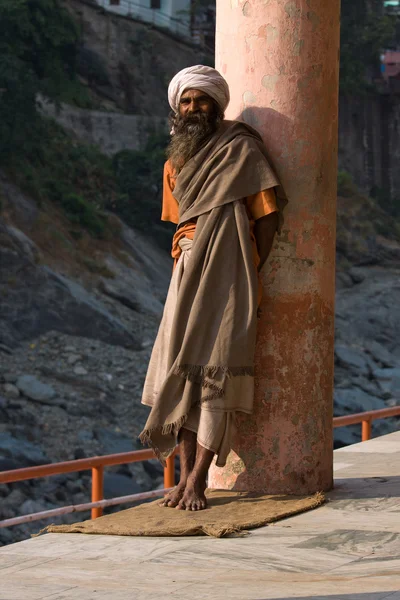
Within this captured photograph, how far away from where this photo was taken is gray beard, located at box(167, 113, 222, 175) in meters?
5.25

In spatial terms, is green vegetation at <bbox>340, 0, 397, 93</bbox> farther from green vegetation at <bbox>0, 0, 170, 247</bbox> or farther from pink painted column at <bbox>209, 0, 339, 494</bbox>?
pink painted column at <bbox>209, 0, 339, 494</bbox>

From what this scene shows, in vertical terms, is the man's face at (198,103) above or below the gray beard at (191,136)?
above

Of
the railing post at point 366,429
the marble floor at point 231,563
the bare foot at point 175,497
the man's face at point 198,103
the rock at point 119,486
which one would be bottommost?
the rock at point 119,486

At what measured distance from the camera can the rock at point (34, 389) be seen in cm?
2798

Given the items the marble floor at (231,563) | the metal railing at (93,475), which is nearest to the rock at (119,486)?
the metal railing at (93,475)

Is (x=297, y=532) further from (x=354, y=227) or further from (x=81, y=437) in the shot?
(x=354, y=227)

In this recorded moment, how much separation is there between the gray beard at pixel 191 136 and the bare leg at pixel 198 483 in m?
1.29

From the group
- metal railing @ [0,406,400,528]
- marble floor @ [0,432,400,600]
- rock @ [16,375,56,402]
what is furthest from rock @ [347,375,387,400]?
marble floor @ [0,432,400,600]

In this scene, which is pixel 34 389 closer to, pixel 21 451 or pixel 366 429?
pixel 21 451

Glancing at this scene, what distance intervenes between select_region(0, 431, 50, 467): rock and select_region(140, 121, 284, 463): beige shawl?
66.5 feet

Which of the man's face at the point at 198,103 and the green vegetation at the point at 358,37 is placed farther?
the green vegetation at the point at 358,37

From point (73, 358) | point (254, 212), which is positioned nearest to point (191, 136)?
point (254, 212)

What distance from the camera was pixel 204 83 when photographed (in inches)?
206

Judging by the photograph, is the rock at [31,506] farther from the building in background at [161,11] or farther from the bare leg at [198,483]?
the building in background at [161,11]
